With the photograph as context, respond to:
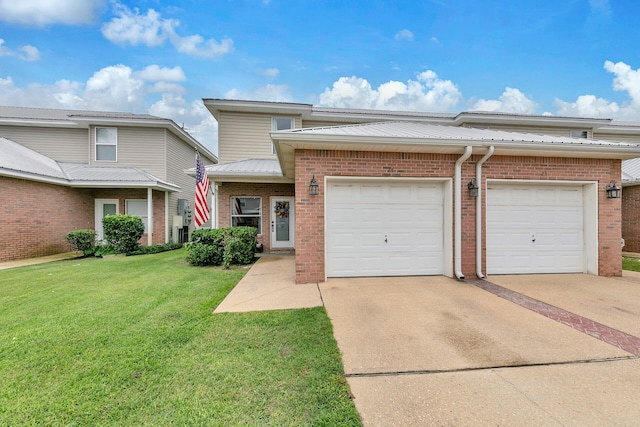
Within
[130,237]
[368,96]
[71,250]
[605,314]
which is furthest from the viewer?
[368,96]

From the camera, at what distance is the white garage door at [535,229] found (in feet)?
20.7

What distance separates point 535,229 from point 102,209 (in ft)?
54.9

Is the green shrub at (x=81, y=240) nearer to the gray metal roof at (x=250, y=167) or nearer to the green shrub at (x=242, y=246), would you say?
the gray metal roof at (x=250, y=167)

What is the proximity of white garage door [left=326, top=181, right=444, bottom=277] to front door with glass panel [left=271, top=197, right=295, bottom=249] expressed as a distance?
477 cm

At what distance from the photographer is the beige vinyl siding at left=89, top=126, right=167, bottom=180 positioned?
41.3 feet

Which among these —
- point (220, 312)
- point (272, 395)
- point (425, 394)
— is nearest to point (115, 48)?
point (220, 312)

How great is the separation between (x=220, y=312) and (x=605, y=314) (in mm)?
5966

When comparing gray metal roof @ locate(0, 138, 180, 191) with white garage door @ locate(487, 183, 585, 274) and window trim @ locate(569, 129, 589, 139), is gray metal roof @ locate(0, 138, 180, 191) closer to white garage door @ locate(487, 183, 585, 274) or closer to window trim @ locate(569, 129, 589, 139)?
white garage door @ locate(487, 183, 585, 274)

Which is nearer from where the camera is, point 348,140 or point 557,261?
point 348,140

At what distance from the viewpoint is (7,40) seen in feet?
37.2

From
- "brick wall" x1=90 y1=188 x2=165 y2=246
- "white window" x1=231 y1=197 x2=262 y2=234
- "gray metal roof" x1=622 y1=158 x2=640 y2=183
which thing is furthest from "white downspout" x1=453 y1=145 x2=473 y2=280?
"brick wall" x1=90 y1=188 x2=165 y2=246

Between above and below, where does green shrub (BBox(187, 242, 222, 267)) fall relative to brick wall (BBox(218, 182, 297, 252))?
below

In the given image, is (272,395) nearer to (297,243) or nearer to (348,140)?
(297,243)

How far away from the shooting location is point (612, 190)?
6203 mm
